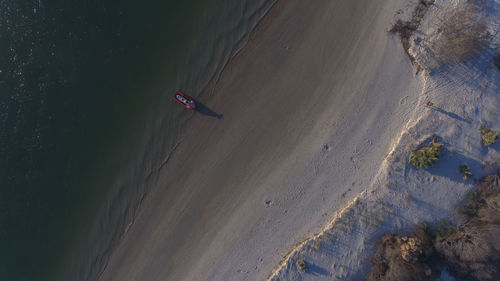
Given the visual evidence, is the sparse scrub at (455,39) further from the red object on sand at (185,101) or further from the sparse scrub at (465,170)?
the red object on sand at (185,101)

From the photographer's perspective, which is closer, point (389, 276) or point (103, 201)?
point (389, 276)

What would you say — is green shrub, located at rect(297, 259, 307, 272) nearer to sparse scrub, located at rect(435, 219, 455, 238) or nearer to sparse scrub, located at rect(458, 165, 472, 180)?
sparse scrub, located at rect(435, 219, 455, 238)

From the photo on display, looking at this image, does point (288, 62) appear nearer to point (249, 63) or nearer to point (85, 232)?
point (249, 63)

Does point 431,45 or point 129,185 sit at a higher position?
point 431,45

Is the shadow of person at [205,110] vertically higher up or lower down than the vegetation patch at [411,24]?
lower down

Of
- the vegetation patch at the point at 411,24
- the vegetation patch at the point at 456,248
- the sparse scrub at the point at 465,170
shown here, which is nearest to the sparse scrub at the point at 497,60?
the vegetation patch at the point at 411,24

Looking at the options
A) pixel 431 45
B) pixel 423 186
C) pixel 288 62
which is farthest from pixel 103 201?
pixel 431 45

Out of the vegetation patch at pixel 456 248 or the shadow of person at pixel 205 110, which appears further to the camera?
the shadow of person at pixel 205 110
